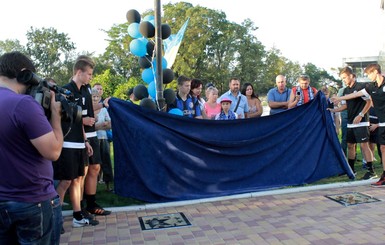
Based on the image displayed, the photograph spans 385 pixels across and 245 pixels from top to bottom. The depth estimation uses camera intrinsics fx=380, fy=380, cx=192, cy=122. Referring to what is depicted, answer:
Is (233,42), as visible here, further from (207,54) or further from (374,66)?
(374,66)

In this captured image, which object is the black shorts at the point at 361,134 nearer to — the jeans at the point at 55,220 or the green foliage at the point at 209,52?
the jeans at the point at 55,220

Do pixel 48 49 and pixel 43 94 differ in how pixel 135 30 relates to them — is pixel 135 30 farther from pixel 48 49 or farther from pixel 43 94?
pixel 48 49

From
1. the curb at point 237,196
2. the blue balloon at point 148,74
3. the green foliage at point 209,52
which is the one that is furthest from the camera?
the green foliage at point 209,52

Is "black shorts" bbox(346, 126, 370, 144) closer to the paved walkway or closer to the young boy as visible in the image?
the paved walkway

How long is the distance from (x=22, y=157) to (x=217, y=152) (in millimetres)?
3681

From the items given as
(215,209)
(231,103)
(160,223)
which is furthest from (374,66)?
(160,223)

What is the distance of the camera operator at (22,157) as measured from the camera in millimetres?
2018

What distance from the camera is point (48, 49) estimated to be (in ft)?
205

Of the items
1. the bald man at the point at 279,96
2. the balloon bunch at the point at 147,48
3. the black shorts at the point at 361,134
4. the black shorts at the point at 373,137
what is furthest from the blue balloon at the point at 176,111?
the black shorts at the point at 373,137

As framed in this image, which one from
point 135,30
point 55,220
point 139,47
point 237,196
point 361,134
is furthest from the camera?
point 135,30

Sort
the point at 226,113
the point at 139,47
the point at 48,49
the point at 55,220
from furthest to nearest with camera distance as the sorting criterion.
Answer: the point at 48,49 → the point at 139,47 → the point at 226,113 → the point at 55,220

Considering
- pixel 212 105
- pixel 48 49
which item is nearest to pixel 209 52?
pixel 48 49

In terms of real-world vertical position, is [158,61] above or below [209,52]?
below

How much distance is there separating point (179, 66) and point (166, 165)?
3786cm
